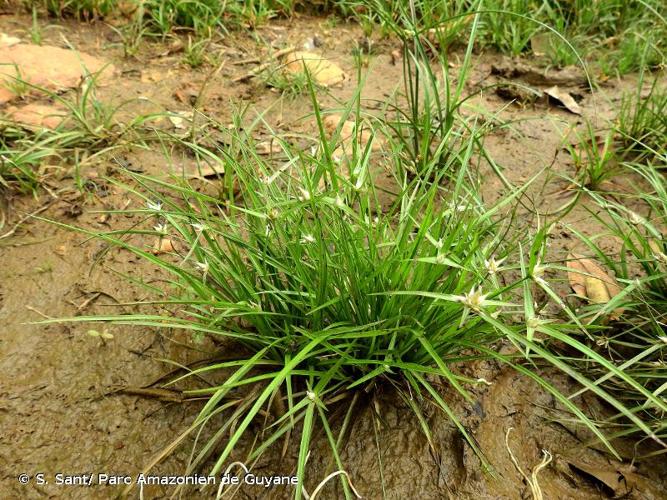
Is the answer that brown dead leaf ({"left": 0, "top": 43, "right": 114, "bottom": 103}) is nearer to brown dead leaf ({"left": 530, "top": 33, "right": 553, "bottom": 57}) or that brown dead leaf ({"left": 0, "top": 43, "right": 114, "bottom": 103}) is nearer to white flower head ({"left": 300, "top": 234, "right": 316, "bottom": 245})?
white flower head ({"left": 300, "top": 234, "right": 316, "bottom": 245})

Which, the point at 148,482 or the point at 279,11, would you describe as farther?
the point at 279,11

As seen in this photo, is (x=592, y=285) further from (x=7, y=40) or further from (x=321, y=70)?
(x=7, y=40)

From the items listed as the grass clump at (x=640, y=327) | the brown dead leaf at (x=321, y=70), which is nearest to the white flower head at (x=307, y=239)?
the grass clump at (x=640, y=327)

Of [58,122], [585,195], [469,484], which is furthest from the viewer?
[58,122]

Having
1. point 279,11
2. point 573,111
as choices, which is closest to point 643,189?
point 573,111

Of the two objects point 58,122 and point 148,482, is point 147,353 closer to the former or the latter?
point 148,482

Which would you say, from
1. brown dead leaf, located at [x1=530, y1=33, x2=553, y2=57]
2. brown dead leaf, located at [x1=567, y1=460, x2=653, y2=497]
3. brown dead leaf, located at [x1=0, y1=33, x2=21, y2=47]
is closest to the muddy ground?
brown dead leaf, located at [x1=567, y1=460, x2=653, y2=497]
